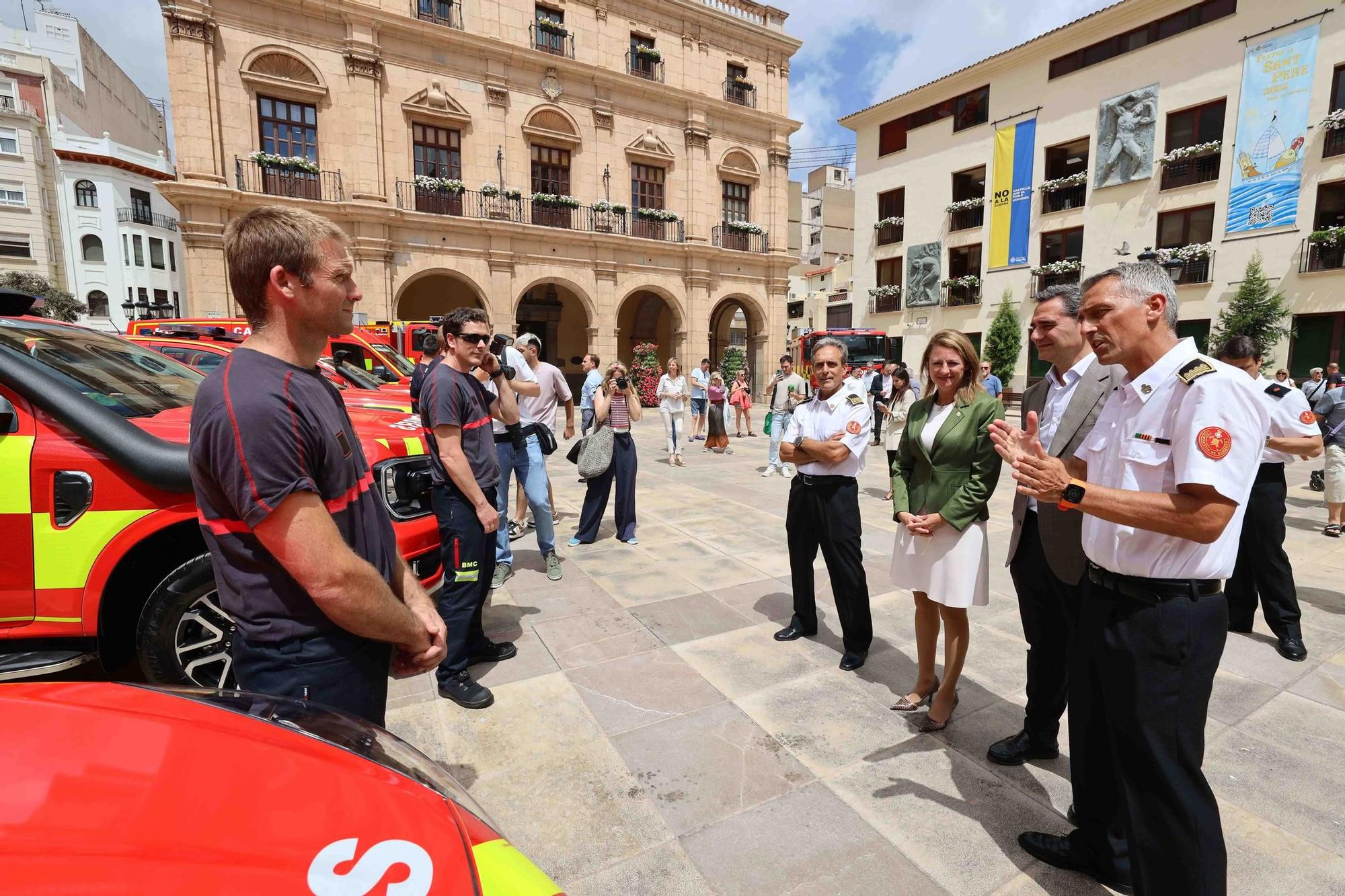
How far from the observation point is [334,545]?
1.57m

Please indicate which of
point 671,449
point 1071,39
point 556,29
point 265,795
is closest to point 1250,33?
point 1071,39

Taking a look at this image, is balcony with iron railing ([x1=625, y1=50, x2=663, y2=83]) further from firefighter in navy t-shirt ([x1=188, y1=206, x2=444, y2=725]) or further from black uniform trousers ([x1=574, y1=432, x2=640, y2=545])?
firefighter in navy t-shirt ([x1=188, y1=206, x2=444, y2=725])

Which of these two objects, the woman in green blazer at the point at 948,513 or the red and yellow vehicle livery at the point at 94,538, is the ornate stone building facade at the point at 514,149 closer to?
the red and yellow vehicle livery at the point at 94,538

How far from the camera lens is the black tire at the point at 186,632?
115 inches

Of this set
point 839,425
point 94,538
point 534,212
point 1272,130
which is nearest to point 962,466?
point 839,425

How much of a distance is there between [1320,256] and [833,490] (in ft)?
86.5

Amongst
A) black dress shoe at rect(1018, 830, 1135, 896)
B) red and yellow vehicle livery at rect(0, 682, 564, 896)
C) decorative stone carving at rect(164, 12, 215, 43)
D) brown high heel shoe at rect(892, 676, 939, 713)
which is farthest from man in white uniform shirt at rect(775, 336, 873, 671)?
decorative stone carving at rect(164, 12, 215, 43)

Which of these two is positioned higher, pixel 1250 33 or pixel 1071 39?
pixel 1071 39

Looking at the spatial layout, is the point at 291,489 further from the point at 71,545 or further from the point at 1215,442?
the point at 1215,442

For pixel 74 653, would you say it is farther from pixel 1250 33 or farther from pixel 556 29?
pixel 1250 33

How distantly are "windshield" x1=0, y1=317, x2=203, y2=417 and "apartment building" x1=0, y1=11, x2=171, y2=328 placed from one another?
4915 centimetres

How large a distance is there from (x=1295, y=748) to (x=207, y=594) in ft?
16.6

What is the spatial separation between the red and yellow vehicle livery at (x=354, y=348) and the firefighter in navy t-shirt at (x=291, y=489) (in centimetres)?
783

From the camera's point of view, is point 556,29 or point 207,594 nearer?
point 207,594
